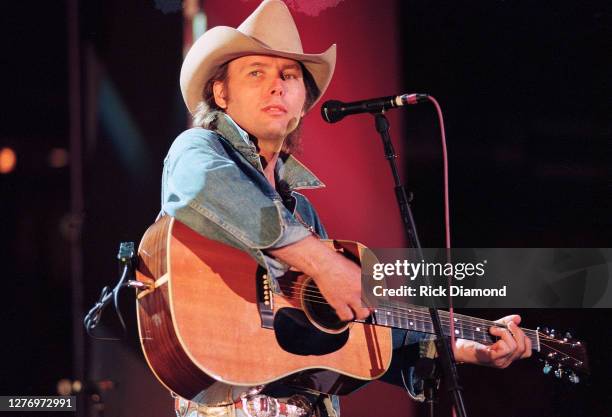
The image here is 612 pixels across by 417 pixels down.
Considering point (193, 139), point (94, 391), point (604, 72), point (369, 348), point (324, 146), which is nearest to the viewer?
point (193, 139)

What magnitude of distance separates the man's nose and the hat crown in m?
0.10

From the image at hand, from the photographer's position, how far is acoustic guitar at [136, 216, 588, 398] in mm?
1950

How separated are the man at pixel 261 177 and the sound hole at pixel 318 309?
2.8 inches

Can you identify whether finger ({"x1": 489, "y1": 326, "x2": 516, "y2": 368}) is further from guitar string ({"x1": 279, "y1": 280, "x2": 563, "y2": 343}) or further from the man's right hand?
the man's right hand

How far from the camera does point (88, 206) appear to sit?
296cm

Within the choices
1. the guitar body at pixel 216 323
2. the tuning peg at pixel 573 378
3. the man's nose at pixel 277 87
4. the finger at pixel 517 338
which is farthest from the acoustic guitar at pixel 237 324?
the tuning peg at pixel 573 378

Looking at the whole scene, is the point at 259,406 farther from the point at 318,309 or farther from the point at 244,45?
the point at 244,45

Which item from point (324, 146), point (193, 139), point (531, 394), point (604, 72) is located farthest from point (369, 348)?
point (604, 72)

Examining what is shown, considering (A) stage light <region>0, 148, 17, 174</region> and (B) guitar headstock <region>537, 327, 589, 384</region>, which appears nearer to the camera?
(B) guitar headstock <region>537, 327, 589, 384</region>

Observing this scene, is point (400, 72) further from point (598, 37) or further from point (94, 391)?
point (94, 391)

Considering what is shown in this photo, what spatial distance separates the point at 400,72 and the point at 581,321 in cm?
142

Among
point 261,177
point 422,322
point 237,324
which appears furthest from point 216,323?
point 422,322

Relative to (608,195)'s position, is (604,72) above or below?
above

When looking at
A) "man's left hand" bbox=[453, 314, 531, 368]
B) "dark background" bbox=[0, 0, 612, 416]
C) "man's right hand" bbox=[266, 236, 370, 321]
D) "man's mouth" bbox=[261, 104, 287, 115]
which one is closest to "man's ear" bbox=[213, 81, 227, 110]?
"man's mouth" bbox=[261, 104, 287, 115]
